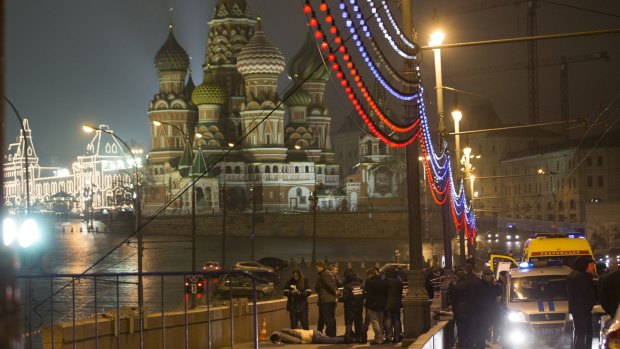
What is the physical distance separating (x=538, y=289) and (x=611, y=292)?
5564 millimetres

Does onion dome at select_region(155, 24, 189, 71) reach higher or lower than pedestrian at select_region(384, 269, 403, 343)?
higher

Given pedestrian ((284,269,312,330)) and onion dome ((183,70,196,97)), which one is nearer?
pedestrian ((284,269,312,330))

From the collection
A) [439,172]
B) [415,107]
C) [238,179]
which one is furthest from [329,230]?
[415,107]

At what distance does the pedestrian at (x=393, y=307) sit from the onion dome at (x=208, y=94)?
10104 centimetres

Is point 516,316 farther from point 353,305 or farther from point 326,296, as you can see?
point 326,296

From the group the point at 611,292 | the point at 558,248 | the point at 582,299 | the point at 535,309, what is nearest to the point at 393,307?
the point at 535,309

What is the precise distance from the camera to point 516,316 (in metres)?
14.5

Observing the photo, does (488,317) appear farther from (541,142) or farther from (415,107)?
(541,142)

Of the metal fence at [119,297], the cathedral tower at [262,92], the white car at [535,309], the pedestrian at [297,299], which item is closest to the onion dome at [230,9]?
the cathedral tower at [262,92]

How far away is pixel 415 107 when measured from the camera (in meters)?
16.6

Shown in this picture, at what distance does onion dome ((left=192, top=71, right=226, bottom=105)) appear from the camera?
11700 cm

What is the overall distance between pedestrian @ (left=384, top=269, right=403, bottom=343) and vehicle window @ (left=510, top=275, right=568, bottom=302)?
196 centimetres

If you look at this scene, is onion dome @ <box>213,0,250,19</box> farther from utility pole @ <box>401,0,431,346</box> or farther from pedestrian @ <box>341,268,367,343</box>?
utility pole @ <box>401,0,431,346</box>

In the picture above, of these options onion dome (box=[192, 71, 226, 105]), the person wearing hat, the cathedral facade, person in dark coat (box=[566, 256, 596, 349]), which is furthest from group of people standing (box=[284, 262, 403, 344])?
onion dome (box=[192, 71, 226, 105])
